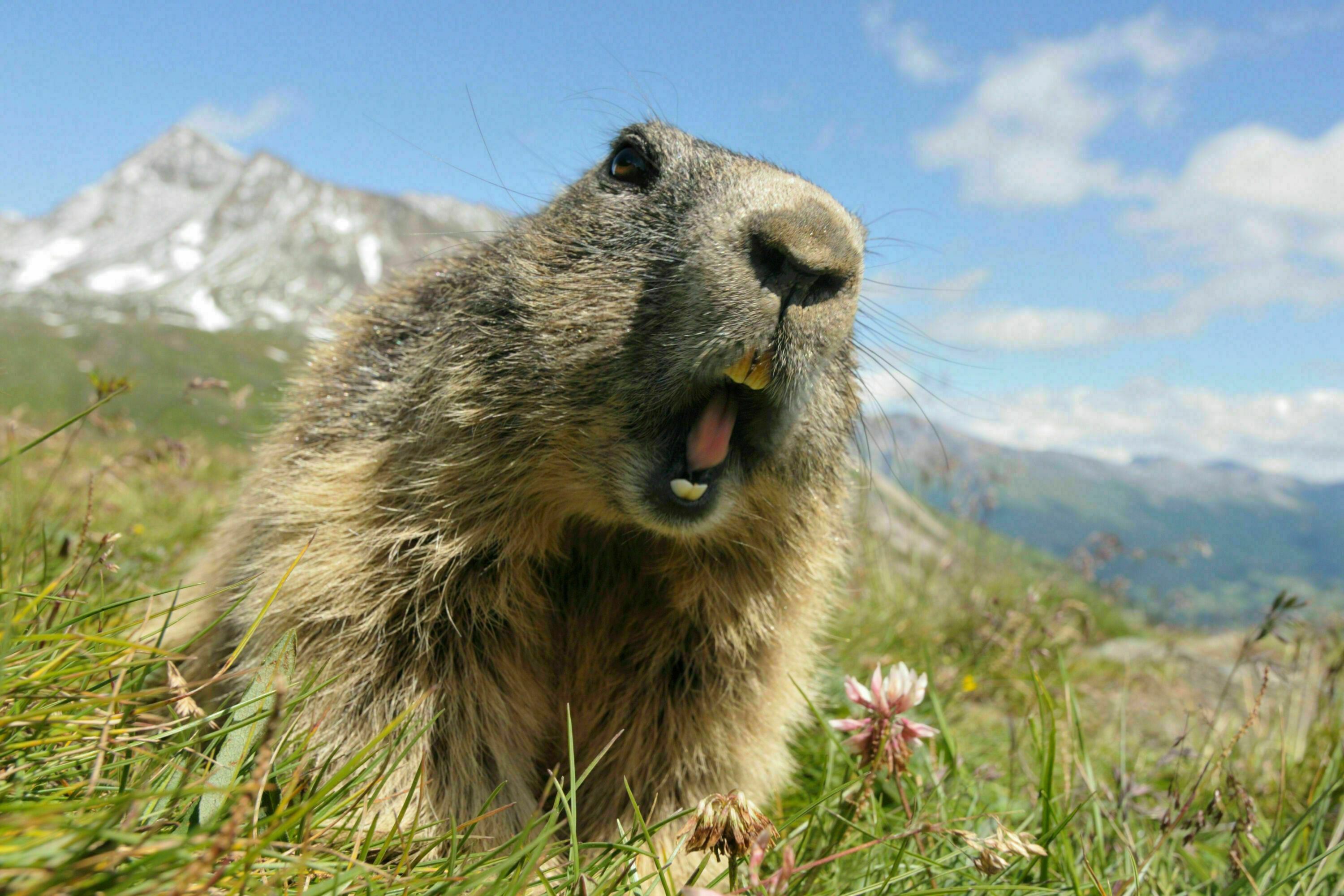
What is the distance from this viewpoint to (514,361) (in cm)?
299

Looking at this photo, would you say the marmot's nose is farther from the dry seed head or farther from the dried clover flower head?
the dry seed head

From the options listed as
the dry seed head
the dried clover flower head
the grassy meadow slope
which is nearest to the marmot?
the grassy meadow slope

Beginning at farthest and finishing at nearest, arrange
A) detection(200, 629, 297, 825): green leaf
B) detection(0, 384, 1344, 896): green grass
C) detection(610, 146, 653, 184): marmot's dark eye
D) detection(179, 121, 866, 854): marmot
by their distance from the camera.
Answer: detection(610, 146, 653, 184): marmot's dark eye → detection(179, 121, 866, 854): marmot → detection(200, 629, 297, 825): green leaf → detection(0, 384, 1344, 896): green grass

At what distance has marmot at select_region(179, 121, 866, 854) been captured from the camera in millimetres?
2709

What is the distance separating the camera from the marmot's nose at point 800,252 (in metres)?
2.56

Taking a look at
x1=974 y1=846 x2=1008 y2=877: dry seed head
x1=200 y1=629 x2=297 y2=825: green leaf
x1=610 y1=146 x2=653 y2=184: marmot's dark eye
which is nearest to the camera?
x1=200 y1=629 x2=297 y2=825: green leaf

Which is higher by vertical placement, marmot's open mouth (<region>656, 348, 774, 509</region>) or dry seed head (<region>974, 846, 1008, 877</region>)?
marmot's open mouth (<region>656, 348, 774, 509</region>)

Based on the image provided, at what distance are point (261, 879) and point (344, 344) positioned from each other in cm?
276

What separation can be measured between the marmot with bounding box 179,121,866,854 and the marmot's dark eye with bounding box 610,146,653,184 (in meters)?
0.01

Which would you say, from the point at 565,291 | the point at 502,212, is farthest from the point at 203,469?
the point at 565,291

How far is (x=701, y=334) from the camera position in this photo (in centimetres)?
259

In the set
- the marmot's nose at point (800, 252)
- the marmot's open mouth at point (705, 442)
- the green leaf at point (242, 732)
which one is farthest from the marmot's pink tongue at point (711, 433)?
the green leaf at point (242, 732)

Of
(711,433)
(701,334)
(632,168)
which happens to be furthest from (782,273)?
(632,168)

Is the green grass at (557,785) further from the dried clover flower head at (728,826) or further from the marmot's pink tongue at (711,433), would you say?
the marmot's pink tongue at (711,433)
